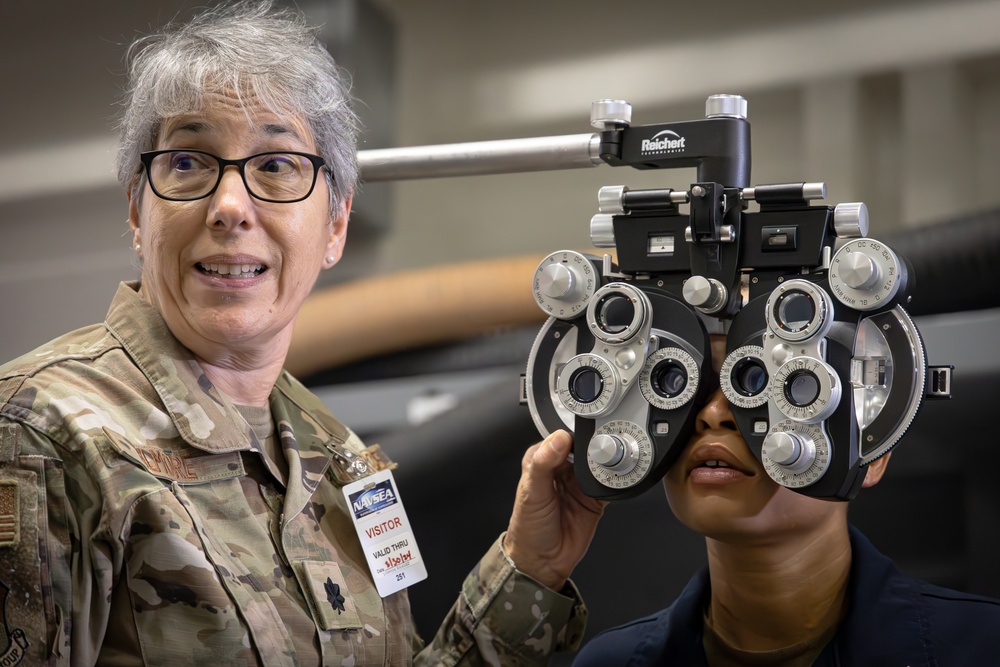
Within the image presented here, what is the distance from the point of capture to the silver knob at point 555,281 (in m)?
1.35

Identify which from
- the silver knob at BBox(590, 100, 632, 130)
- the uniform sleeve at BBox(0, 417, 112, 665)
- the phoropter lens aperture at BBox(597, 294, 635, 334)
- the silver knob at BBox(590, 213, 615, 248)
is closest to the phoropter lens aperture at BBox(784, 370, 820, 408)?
the phoropter lens aperture at BBox(597, 294, 635, 334)

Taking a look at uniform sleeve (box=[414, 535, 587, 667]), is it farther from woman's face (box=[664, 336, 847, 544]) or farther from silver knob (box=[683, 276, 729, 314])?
silver knob (box=[683, 276, 729, 314])

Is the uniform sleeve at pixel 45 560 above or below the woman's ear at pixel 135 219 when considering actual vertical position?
below

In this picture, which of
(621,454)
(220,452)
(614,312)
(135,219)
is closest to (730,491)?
(621,454)

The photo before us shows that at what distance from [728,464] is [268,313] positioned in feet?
1.98

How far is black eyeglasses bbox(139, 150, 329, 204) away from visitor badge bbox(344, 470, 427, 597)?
16.9 inches

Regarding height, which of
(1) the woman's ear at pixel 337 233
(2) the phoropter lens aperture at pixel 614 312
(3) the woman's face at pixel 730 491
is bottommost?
(3) the woman's face at pixel 730 491

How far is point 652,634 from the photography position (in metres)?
1.56

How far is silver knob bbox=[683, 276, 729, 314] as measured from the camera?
130 centimetres

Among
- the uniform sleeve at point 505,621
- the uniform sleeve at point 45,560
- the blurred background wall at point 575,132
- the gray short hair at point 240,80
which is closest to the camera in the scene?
the uniform sleeve at point 45,560

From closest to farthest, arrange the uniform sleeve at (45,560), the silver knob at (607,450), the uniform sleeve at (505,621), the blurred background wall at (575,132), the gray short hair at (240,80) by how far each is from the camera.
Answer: the uniform sleeve at (45,560) < the silver knob at (607,450) < the gray short hair at (240,80) < the uniform sleeve at (505,621) < the blurred background wall at (575,132)

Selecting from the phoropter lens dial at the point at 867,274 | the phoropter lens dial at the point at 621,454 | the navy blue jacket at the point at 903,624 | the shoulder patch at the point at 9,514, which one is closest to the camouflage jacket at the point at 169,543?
the shoulder patch at the point at 9,514

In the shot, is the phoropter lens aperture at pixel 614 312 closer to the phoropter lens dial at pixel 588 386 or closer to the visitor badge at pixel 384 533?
the phoropter lens dial at pixel 588 386

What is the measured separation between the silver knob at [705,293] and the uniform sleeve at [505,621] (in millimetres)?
455
